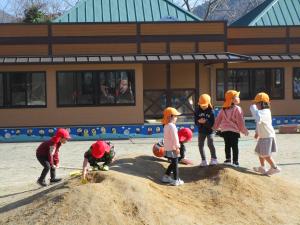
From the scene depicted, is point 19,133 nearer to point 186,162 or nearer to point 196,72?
point 196,72

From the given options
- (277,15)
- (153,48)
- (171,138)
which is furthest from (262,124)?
(277,15)

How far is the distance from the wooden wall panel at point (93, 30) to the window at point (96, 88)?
160cm

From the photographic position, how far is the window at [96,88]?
2250 centimetres

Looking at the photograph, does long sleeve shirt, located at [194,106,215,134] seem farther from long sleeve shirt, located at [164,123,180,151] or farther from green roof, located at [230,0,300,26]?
green roof, located at [230,0,300,26]

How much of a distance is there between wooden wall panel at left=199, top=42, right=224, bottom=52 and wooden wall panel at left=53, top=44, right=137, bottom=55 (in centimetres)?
282

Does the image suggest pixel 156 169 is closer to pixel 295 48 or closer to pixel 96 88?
pixel 96 88

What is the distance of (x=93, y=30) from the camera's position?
22438 mm

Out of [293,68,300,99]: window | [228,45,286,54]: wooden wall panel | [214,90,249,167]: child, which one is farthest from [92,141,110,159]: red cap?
[293,68,300,99]: window

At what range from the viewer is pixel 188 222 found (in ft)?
22.7

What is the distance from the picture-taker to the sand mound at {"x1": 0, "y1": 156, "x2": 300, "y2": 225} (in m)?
6.77

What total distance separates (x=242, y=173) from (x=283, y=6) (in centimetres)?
2174

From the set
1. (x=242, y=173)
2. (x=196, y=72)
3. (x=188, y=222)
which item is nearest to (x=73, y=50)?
(x=196, y=72)

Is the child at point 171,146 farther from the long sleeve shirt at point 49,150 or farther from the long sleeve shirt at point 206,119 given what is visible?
the long sleeve shirt at point 49,150

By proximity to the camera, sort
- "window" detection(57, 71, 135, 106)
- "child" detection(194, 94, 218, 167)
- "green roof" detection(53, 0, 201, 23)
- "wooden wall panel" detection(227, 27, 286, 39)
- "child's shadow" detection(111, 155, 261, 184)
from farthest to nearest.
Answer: "green roof" detection(53, 0, 201, 23) → "wooden wall panel" detection(227, 27, 286, 39) → "window" detection(57, 71, 135, 106) → "child" detection(194, 94, 218, 167) → "child's shadow" detection(111, 155, 261, 184)
